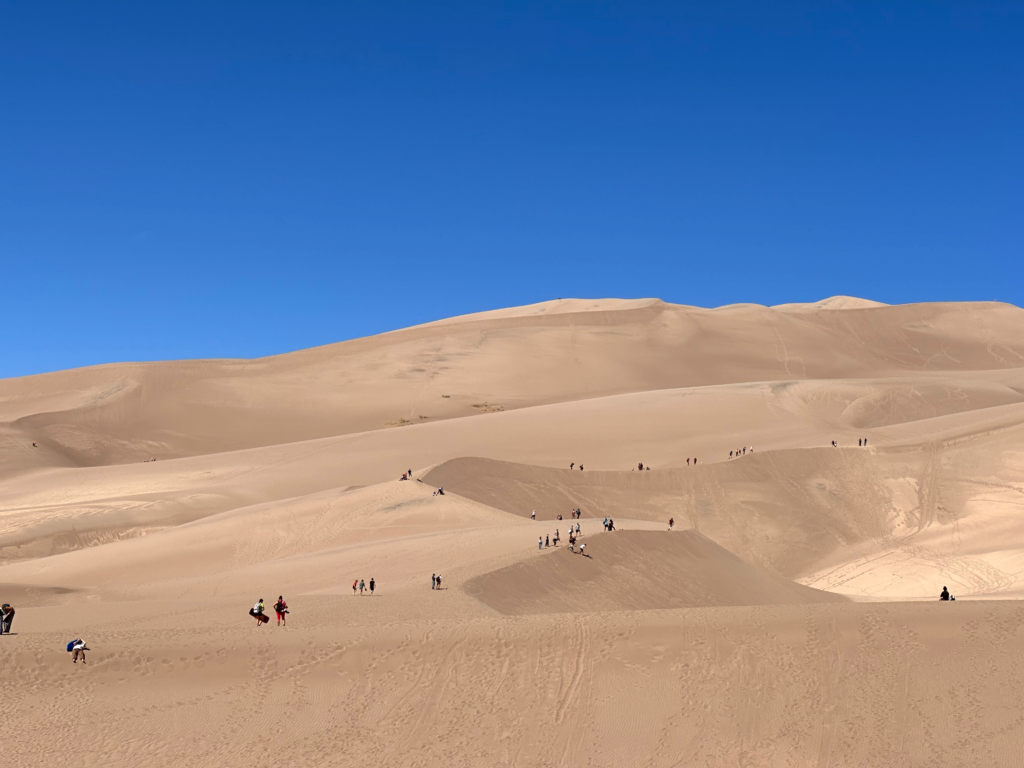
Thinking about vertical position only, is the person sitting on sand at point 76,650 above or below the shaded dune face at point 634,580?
below

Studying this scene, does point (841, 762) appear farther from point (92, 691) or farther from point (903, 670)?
A: point (92, 691)

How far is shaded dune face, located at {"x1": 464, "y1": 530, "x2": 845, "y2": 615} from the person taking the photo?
2161 centimetres

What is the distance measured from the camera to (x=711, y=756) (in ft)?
48.1

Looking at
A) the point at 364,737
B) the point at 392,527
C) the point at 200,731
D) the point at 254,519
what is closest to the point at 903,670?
the point at 364,737

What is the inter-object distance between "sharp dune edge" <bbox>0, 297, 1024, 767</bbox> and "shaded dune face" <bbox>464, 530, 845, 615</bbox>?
101 mm

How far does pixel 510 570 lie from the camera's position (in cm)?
2253

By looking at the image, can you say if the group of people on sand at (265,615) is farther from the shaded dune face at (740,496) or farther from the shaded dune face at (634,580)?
the shaded dune face at (740,496)

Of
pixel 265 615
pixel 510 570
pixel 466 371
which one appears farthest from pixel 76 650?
pixel 466 371

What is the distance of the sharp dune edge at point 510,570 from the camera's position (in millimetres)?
15094

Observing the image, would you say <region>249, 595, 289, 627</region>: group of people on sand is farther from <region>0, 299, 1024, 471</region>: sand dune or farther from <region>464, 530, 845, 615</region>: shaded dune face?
<region>0, 299, 1024, 471</region>: sand dune

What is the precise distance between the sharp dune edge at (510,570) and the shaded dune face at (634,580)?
101 mm

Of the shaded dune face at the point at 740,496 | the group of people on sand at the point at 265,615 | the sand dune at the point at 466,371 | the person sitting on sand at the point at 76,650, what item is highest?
the sand dune at the point at 466,371

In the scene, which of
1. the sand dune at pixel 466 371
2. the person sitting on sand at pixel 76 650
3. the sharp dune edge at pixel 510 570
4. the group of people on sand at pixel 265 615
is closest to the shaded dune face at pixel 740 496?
the sharp dune edge at pixel 510 570

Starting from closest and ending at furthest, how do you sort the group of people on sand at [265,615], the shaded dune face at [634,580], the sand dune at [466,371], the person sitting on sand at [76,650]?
the person sitting on sand at [76,650] < the group of people on sand at [265,615] < the shaded dune face at [634,580] < the sand dune at [466,371]
